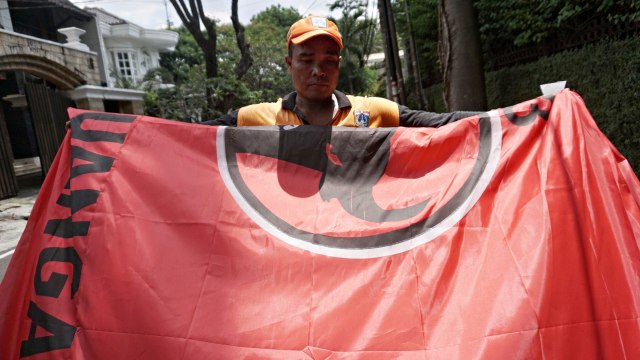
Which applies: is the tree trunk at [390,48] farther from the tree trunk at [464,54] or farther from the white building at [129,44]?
the white building at [129,44]

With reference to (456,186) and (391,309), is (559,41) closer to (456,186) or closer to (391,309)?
(456,186)

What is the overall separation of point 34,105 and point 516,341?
1228cm

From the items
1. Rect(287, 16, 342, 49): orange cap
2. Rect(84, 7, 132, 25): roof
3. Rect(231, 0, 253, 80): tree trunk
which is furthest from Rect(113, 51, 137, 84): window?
Rect(287, 16, 342, 49): orange cap

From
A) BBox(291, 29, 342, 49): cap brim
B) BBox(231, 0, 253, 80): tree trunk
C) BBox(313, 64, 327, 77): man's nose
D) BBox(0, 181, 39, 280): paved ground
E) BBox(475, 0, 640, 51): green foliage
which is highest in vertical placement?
BBox(231, 0, 253, 80): tree trunk

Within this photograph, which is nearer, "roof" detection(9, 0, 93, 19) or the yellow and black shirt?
the yellow and black shirt

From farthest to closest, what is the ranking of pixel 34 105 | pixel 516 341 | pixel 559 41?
pixel 34 105 < pixel 559 41 < pixel 516 341

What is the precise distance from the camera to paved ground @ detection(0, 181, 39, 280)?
576 centimetres

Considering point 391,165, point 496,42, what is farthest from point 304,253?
point 496,42

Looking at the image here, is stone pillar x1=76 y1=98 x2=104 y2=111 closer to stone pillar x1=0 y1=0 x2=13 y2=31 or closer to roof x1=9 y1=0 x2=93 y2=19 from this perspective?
stone pillar x1=0 y1=0 x2=13 y2=31

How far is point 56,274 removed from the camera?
178 cm

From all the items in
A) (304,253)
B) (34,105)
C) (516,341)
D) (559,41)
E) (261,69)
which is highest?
(261,69)

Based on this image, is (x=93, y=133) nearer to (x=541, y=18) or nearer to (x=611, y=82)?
(x=611, y=82)

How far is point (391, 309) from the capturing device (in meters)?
1.61

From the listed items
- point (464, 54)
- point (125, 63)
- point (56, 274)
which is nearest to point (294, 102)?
point (56, 274)
